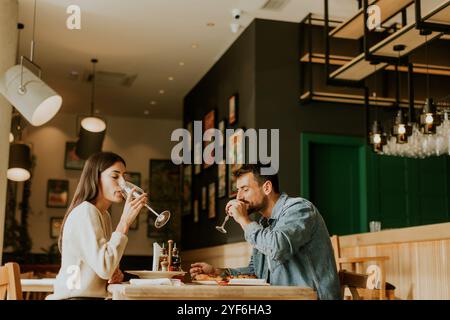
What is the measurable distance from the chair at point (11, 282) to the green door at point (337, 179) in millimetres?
4128

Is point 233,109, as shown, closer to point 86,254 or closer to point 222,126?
point 222,126

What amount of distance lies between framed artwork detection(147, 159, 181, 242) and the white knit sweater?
22.8 feet

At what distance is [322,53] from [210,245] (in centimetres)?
256

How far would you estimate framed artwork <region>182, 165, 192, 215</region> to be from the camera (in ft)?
27.7

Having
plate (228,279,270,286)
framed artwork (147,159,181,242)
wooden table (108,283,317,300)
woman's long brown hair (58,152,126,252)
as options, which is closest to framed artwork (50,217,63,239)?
framed artwork (147,159,181,242)

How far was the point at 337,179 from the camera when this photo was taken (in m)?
6.12

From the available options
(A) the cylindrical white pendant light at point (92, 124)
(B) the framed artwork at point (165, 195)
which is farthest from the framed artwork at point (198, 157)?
(B) the framed artwork at point (165, 195)

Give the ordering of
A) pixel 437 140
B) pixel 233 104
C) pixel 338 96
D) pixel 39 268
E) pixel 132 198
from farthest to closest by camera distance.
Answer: pixel 39 268 < pixel 233 104 < pixel 338 96 < pixel 437 140 < pixel 132 198

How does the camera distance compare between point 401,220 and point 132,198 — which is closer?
point 132,198

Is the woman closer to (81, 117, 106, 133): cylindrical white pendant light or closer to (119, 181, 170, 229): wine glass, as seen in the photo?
(119, 181, 170, 229): wine glass

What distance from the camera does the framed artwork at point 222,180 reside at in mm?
6687

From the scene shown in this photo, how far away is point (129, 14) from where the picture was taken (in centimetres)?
615

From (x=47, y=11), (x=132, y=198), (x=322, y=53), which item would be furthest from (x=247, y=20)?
(x=132, y=198)

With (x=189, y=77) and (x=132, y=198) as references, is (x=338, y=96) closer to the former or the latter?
(x=189, y=77)
